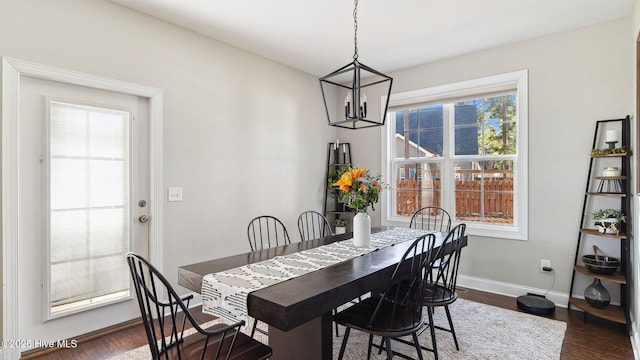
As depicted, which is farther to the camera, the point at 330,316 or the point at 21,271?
the point at 21,271

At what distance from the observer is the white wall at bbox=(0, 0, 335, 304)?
8.13ft

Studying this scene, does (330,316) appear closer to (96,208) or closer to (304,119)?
(96,208)

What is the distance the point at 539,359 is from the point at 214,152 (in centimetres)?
319

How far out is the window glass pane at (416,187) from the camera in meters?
4.23

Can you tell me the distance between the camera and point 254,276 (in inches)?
69.4

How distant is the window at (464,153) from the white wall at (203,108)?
1200 millimetres

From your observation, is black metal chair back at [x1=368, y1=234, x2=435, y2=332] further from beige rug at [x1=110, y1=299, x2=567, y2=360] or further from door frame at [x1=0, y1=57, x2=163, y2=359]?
door frame at [x1=0, y1=57, x2=163, y2=359]

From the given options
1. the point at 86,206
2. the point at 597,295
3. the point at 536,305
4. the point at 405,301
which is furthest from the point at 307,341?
the point at 597,295

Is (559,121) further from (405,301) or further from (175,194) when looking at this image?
(175,194)

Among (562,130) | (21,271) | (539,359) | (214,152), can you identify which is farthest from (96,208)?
(562,130)

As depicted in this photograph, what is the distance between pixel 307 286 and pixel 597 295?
278 centimetres

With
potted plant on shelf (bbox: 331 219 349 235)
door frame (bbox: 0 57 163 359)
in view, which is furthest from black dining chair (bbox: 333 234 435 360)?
potted plant on shelf (bbox: 331 219 349 235)

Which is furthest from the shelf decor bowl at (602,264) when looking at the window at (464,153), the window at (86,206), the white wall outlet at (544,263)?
the window at (86,206)

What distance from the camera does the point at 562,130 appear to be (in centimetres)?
329
